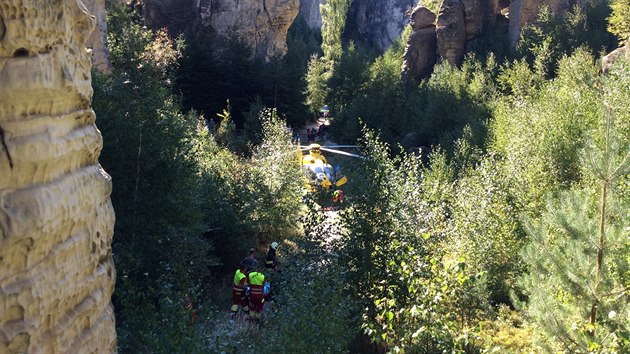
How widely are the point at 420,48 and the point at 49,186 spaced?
3630cm

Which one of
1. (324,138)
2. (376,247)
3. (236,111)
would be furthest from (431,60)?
(376,247)

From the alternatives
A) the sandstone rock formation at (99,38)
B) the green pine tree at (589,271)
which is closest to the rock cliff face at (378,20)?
the sandstone rock formation at (99,38)

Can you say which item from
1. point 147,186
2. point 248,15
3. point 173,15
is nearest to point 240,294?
point 147,186

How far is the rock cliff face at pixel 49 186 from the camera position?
416cm

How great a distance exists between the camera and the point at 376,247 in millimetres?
10477

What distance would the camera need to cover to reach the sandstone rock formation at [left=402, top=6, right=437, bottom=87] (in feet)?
126

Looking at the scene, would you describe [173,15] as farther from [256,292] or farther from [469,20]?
[256,292]

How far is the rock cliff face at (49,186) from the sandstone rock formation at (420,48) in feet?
115

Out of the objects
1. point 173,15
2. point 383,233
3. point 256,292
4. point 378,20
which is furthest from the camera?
point 378,20

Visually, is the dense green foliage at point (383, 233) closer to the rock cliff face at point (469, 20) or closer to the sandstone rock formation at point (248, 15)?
the rock cliff face at point (469, 20)

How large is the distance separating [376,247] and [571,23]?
26.7 meters

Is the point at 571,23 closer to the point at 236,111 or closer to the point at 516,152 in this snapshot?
the point at 236,111

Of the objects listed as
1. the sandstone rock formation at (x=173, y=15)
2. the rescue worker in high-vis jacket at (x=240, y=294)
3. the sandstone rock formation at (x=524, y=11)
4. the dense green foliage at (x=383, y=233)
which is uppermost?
the sandstone rock formation at (x=524, y=11)

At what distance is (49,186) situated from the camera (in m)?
4.43
